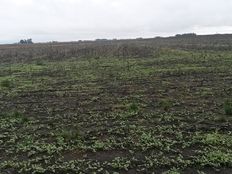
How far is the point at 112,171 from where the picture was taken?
9297 millimetres

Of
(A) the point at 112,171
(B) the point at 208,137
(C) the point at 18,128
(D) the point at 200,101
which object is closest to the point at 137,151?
(A) the point at 112,171

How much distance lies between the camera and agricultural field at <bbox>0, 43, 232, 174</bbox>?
9734 millimetres

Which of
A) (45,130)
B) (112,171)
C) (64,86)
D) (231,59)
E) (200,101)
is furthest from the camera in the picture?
(231,59)

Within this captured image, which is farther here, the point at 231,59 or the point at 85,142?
the point at 231,59

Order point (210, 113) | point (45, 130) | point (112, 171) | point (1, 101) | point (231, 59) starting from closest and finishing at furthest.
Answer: point (112, 171), point (45, 130), point (210, 113), point (1, 101), point (231, 59)

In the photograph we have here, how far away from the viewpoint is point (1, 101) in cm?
1734

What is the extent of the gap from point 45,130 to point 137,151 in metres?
3.41

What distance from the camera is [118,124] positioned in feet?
42.3

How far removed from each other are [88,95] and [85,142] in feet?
22.2

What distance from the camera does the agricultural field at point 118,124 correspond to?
9.73 meters

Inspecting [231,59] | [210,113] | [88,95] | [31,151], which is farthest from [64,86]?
[231,59]

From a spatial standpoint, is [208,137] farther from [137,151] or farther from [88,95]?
[88,95]

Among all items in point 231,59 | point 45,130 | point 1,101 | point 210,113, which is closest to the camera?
point 45,130

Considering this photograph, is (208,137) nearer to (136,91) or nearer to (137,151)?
(137,151)
